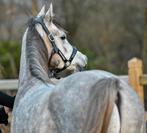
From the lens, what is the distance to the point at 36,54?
18.7 ft

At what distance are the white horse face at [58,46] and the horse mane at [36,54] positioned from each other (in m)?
0.07

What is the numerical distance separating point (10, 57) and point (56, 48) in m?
11.9

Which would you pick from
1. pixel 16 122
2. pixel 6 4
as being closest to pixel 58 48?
pixel 16 122

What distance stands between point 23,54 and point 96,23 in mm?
16926

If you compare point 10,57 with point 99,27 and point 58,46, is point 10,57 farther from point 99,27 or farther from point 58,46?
point 58,46

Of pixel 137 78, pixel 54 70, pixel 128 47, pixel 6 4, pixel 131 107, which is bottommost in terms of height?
pixel 128 47

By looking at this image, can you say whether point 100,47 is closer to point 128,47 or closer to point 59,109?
point 128,47

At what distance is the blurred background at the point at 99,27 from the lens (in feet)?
65.4

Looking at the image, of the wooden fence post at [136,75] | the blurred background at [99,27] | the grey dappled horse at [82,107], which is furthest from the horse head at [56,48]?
→ the blurred background at [99,27]

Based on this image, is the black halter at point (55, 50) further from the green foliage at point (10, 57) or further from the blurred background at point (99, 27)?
the blurred background at point (99, 27)

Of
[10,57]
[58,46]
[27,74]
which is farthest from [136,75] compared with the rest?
[10,57]

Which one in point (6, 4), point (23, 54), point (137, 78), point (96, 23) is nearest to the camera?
point (23, 54)

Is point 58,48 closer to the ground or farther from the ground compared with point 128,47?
farther from the ground

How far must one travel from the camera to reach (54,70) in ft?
19.8
